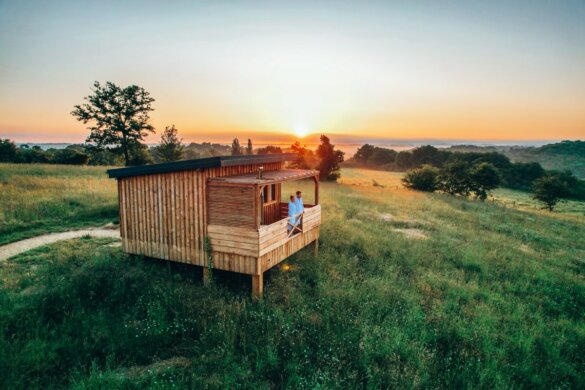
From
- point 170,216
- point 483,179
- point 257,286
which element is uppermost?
point 170,216

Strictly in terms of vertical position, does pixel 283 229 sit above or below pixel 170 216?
below

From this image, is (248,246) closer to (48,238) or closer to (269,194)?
(269,194)

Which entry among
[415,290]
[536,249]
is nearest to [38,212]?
[415,290]

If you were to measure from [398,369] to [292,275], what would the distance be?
17.5ft

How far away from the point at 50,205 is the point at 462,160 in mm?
62356

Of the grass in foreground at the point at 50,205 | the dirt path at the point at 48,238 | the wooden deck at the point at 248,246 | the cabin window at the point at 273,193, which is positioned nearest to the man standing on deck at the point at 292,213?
the wooden deck at the point at 248,246

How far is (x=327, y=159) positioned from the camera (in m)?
50.3

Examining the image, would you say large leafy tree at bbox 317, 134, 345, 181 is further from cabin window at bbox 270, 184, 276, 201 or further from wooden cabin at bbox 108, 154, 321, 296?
wooden cabin at bbox 108, 154, 321, 296

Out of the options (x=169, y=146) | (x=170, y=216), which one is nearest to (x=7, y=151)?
(x=169, y=146)

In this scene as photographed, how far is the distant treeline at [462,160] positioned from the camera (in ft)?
187

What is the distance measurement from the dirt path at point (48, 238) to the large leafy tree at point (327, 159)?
1424 inches

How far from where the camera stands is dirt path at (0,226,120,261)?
1317 centimetres

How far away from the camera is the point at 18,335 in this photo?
25.0ft

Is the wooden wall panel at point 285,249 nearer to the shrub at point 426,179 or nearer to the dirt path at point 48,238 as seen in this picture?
the dirt path at point 48,238
